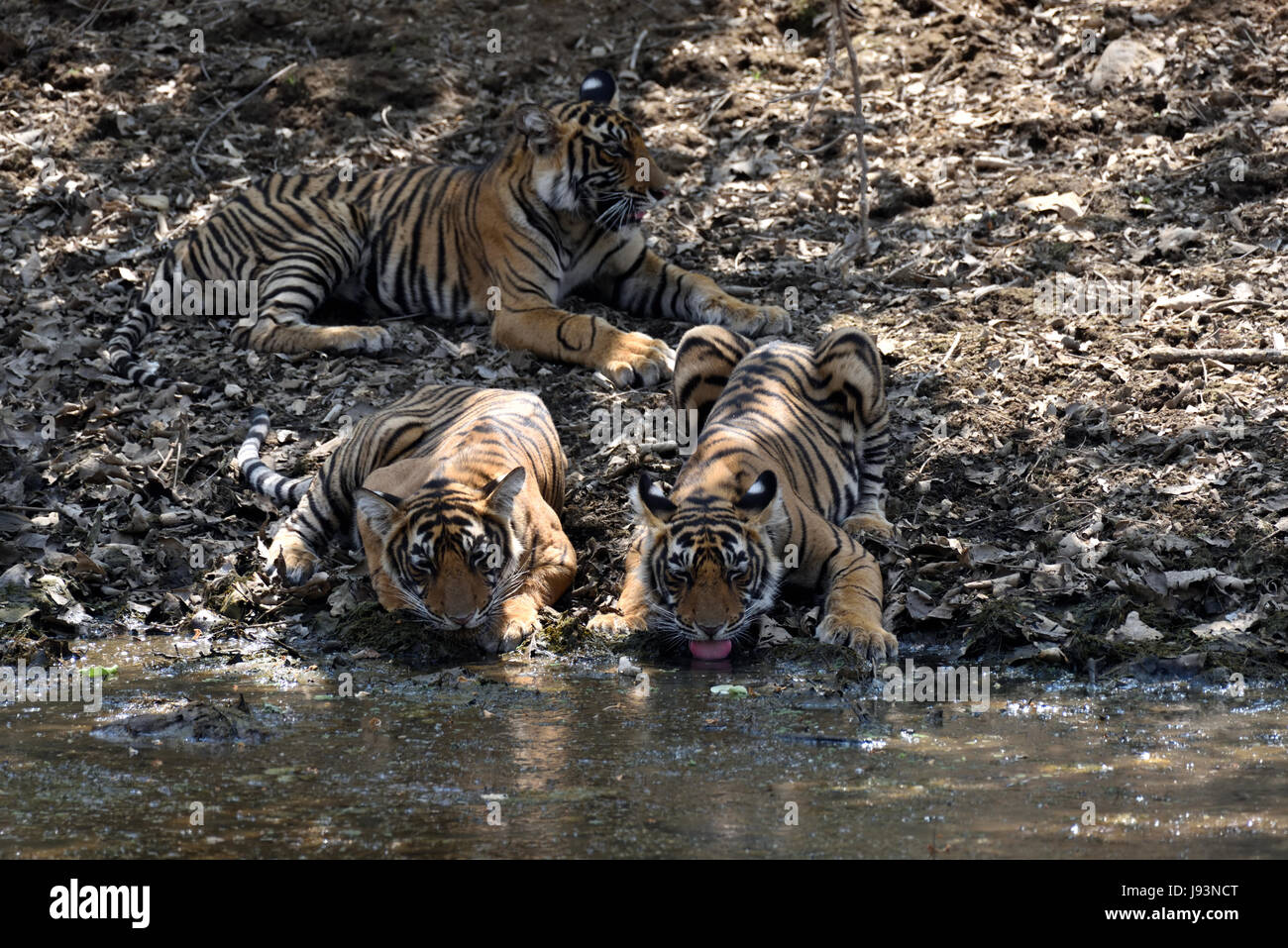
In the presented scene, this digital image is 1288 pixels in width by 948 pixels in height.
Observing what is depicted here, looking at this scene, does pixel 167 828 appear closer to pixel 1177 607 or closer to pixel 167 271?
pixel 1177 607

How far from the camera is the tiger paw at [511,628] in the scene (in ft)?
18.7

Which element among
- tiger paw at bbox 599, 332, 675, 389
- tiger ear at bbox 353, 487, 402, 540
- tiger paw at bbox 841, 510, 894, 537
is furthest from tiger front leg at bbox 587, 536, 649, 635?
tiger paw at bbox 599, 332, 675, 389

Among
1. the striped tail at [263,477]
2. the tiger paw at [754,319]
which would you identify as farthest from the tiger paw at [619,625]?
the tiger paw at [754,319]

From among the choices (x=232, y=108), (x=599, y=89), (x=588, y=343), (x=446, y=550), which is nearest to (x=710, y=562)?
(x=446, y=550)

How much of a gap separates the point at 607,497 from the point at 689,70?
475cm

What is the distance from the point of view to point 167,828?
3904 mm

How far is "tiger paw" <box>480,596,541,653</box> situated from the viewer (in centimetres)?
571

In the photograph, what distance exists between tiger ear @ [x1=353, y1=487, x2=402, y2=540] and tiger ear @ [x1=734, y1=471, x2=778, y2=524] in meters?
1.28

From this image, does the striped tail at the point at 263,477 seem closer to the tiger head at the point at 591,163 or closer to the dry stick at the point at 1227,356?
the tiger head at the point at 591,163

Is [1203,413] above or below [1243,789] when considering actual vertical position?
above

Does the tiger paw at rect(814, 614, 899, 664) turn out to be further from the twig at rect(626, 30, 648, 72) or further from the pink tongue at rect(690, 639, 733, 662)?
the twig at rect(626, 30, 648, 72)

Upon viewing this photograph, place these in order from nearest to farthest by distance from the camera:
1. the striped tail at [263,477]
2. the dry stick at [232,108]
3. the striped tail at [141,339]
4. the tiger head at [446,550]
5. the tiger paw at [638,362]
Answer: the tiger head at [446,550]
the striped tail at [263,477]
the tiger paw at [638,362]
the striped tail at [141,339]
the dry stick at [232,108]

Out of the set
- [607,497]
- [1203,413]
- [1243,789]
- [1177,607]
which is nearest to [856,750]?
[1243,789]

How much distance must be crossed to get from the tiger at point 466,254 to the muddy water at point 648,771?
3187 mm
